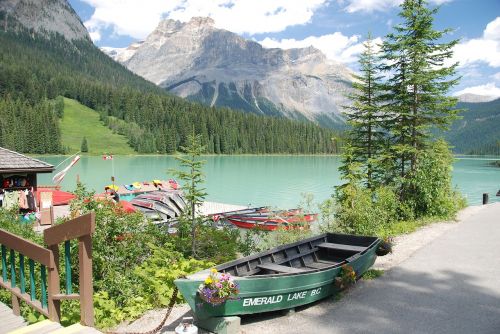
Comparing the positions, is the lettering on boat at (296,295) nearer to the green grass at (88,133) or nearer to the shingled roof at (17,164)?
the shingled roof at (17,164)

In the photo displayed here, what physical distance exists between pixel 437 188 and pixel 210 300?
17397 millimetres

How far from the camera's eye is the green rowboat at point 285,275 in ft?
25.8

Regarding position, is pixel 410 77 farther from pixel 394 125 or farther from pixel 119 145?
pixel 119 145

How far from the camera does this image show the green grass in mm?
143075

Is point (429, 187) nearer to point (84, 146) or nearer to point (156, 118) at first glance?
point (84, 146)

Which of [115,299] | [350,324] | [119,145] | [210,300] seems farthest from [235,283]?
[119,145]

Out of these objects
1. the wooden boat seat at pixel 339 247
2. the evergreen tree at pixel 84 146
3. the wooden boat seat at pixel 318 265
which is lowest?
the wooden boat seat at pixel 318 265

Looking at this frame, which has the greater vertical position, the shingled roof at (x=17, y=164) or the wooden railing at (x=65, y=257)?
the shingled roof at (x=17, y=164)

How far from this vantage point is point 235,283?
25.7 ft

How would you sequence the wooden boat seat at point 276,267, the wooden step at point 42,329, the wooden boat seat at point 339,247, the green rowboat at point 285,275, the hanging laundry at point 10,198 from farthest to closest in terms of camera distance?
the hanging laundry at point 10,198, the wooden boat seat at point 339,247, the wooden boat seat at point 276,267, the green rowboat at point 285,275, the wooden step at point 42,329

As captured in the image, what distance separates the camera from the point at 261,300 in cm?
844

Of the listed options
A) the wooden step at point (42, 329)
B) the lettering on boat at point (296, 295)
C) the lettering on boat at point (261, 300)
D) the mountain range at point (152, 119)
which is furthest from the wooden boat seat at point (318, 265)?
the mountain range at point (152, 119)

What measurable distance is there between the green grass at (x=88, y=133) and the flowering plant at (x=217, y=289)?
13827 cm

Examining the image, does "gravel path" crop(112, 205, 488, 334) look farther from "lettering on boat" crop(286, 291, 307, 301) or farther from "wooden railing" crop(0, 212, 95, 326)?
"wooden railing" crop(0, 212, 95, 326)
